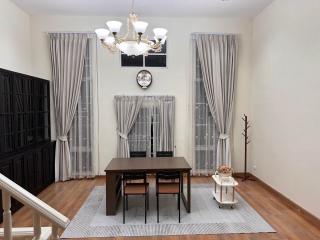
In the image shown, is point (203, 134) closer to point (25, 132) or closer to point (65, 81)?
point (65, 81)

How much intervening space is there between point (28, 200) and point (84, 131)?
15.8 ft

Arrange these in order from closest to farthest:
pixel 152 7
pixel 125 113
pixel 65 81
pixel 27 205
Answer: pixel 27 205 < pixel 152 7 < pixel 65 81 < pixel 125 113

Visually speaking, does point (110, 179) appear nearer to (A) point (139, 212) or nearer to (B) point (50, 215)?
(A) point (139, 212)

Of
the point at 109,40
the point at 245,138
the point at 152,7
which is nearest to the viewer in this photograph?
the point at 109,40

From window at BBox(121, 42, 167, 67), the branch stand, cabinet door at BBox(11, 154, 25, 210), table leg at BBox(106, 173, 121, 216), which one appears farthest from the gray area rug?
window at BBox(121, 42, 167, 67)

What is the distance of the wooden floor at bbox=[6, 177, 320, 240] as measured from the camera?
3.25m

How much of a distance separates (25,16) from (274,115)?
5660 mm

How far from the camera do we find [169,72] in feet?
19.5

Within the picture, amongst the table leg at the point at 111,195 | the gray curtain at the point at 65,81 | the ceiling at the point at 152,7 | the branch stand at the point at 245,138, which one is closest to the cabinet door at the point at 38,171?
the gray curtain at the point at 65,81

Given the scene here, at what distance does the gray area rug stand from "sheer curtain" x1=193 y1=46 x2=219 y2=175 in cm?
154

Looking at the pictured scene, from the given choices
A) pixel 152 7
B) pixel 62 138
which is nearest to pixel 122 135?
pixel 62 138

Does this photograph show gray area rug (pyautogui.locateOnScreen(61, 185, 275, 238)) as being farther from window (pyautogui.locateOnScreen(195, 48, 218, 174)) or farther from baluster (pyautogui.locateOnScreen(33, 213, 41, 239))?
baluster (pyautogui.locateOnScreen(33, 213, 41, 239))

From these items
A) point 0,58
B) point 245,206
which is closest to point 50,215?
point 245,206

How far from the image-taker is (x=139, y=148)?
5949 millimetres
